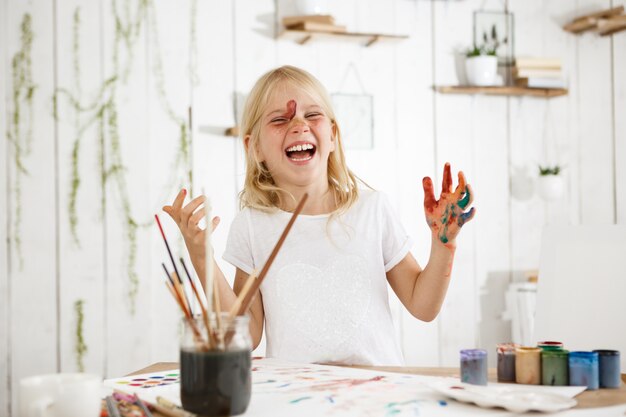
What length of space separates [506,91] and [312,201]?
171cm

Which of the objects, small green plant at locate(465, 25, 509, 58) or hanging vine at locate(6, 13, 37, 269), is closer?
hanging vine at locate(6, 13, 37, 269)

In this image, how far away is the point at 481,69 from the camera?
2.98m

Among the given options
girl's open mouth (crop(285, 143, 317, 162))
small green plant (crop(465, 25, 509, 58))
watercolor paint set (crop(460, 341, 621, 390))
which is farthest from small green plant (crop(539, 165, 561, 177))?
watercolor paint set (crop(460, 341, 621, 390))

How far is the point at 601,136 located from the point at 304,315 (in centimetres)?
230

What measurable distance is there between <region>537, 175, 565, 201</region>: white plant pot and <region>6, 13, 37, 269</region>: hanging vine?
2.20 metres

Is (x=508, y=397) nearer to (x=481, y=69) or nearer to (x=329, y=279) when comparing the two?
(x=329, y=279)

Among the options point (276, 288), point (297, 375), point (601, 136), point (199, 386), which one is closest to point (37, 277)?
point (276, 288)

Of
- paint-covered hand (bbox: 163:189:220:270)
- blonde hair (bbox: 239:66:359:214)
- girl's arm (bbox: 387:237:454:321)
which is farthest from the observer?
blonde hair (bbox: 239:66:359:214)

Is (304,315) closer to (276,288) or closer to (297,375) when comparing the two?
(276,288)

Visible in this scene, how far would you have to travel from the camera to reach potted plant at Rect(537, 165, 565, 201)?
3043 mm

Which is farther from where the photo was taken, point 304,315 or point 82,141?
point 82,141

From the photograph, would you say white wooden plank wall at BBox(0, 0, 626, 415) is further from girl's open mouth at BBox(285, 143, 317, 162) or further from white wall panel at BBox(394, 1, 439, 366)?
girl's open mouth at BBox(285, 143, 317, 162)

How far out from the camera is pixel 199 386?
81cm

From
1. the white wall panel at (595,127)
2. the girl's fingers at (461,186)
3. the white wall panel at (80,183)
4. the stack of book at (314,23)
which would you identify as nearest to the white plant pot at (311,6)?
the stack of book at (314,23)
